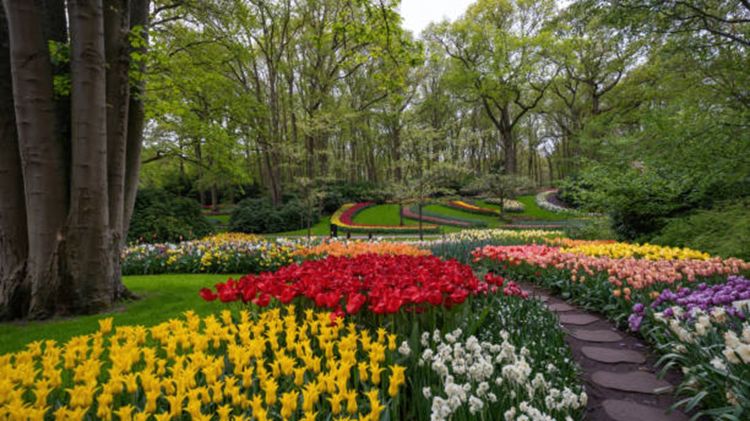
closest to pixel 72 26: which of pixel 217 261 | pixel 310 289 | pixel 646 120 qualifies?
pixel 310 289

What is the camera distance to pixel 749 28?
8312 mm

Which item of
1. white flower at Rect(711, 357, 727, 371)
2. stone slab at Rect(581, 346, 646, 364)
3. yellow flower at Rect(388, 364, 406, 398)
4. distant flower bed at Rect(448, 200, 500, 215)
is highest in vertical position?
distant flower bed at Rect(448, 200, 500, 215)

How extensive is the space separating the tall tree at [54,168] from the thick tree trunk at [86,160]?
1 cm

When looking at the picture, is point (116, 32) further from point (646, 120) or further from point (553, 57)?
point (553, 57)

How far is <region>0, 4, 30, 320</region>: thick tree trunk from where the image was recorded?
4562 millimetres

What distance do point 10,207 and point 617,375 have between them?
702 centimetres

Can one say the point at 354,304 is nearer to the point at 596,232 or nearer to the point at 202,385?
the point at 202,385

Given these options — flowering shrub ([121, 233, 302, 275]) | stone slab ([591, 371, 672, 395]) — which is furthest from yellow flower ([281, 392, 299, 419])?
flowering shrub ([121, 233, 302, 275])

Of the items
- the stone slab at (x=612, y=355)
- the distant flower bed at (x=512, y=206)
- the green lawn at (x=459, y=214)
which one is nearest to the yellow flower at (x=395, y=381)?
the stone slab at (x=612, y=355)

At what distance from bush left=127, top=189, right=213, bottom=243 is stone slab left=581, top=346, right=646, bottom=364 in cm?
1208

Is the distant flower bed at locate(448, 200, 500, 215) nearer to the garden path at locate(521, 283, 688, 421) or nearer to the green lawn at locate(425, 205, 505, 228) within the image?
the green lawn at locate(425, 205, 505, 228)

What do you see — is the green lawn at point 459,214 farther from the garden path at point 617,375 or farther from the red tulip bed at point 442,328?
the red tulip bed at point 442,328

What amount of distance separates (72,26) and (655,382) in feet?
23.7

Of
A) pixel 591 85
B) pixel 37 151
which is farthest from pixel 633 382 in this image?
pixel 591 85
